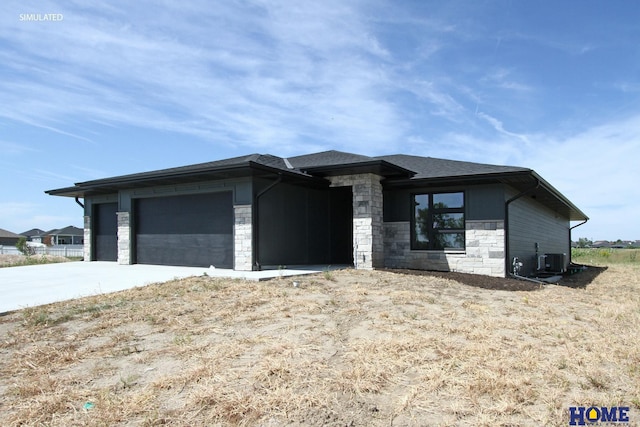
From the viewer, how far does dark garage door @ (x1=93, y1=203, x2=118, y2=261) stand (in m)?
16.6

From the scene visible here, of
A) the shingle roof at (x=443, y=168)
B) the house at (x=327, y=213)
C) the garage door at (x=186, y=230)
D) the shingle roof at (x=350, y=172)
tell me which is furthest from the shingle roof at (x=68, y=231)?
the shingle roof at (x=443, y=168)

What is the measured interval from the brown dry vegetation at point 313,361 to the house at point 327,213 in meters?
4.22

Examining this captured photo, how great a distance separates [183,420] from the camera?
10.6 feet

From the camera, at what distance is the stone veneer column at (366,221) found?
39.7ft

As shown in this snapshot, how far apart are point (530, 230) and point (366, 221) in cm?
742

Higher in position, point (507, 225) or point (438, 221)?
point (438, 221)

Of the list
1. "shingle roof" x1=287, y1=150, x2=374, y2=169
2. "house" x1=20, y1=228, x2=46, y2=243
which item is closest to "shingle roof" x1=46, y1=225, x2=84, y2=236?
"house" x1=20, y1=228, x2=46, y2=243

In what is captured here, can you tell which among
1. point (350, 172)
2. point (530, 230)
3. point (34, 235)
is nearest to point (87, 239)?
point (350, 172)

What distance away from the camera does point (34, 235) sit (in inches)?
2489

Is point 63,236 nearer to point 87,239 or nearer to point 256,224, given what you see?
point 87,239

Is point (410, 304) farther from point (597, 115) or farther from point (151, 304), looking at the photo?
point (597, 115)

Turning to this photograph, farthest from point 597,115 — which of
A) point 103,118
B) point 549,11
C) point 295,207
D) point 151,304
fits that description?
point 103,118

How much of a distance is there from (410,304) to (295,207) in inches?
271

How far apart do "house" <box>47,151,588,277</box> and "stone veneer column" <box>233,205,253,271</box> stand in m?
0.04
